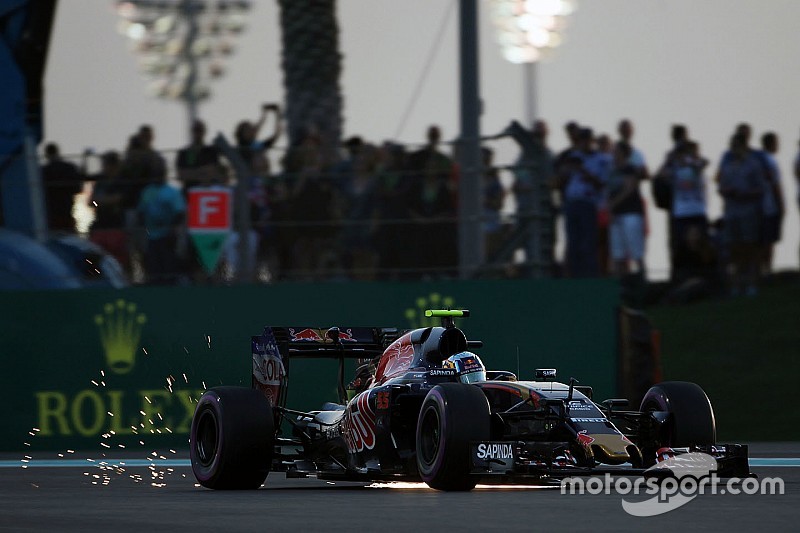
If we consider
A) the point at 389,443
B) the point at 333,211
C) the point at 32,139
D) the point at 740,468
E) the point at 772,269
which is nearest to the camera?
the point at 740,468

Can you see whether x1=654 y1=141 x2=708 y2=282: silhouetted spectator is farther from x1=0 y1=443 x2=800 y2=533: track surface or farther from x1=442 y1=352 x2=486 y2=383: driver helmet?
x1=442 y1=352 x2=486 y2=383: driver helmet

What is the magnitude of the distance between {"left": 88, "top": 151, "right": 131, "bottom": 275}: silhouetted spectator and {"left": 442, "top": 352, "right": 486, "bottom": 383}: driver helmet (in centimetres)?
587

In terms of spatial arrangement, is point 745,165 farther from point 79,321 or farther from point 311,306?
point 79,321

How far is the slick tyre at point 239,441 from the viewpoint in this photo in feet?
38.8

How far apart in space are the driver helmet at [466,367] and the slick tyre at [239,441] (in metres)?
1.23

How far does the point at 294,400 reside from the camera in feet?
57.3

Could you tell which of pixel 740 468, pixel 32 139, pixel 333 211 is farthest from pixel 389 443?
pixel 32 139

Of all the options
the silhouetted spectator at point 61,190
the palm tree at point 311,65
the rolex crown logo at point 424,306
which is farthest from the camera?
the palm tree at point 311,65

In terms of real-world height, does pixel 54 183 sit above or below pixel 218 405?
above

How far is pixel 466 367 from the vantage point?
1205 centimetres

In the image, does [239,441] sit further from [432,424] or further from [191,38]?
[191,38]

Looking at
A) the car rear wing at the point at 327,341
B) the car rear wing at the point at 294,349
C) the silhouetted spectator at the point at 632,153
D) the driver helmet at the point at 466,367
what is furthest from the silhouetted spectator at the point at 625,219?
the driver helmet at the point at 466,367

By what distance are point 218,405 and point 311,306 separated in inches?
214

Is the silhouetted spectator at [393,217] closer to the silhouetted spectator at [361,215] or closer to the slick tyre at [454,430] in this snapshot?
the silhouetted spectator at [361,215]
